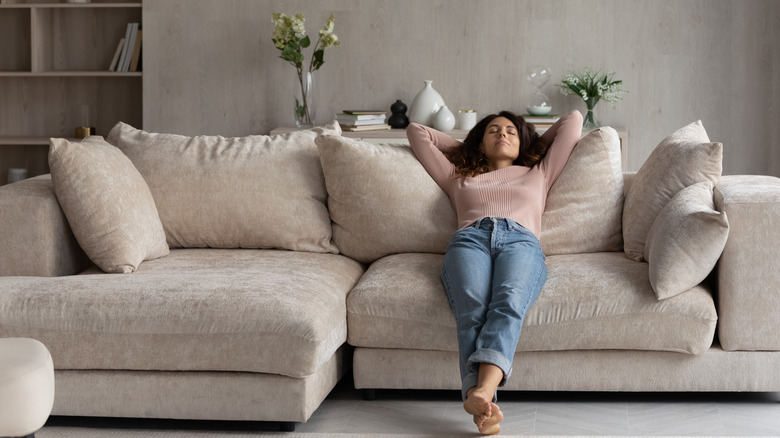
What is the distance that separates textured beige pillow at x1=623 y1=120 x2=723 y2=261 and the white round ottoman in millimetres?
1882

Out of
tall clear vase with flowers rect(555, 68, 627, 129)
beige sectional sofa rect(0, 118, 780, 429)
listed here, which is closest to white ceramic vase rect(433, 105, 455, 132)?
tall clear vase with flowers rect(555, 68, 627, 129)

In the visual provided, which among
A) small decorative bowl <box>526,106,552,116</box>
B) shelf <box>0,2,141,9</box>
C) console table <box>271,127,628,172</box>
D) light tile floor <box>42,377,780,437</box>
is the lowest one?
light tile floor <box>42,377,780,437</box>

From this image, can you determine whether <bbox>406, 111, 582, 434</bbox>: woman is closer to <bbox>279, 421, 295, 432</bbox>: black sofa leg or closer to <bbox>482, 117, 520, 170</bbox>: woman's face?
<bbox>482, 117, 520, 170</bbox>: woman's face

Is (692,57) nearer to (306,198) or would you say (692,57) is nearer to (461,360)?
(306,198)

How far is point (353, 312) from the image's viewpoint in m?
2.85

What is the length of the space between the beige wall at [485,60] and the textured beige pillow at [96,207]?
92.6 inches

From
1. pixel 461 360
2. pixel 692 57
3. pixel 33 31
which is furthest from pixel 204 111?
pixel 461 360

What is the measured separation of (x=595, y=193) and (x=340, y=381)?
1.09 meters

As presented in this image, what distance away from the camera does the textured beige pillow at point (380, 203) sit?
11.0 ft

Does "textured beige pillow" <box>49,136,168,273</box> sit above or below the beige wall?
below

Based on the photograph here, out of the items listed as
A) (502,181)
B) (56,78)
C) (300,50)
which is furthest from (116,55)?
(502,181)

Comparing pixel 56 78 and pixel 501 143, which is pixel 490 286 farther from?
pixel 56 78

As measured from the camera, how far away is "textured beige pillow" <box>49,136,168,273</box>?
303 cm

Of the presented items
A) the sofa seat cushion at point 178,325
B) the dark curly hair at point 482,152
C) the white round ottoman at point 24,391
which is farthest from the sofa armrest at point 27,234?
the dark curly hair at point 482,152
